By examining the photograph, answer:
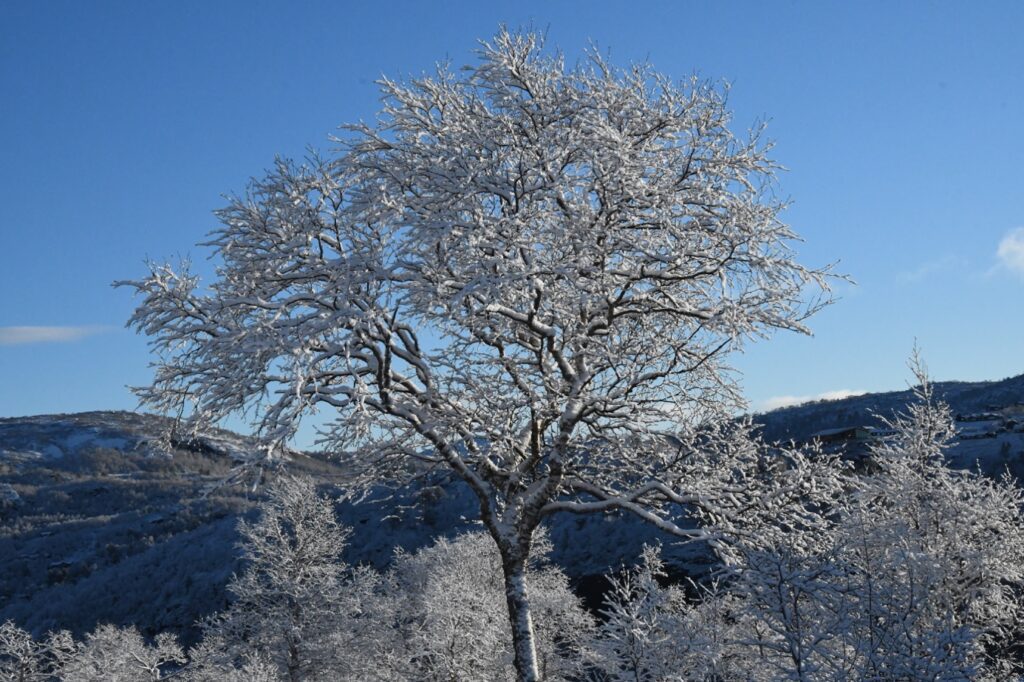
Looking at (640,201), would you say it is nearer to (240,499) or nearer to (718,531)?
(718,531)

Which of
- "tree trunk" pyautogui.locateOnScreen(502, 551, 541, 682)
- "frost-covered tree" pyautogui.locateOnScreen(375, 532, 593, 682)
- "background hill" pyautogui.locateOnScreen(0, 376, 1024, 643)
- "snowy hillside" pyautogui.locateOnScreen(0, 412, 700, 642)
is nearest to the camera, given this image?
"tree trunk" pyautogui.locateOnScreen(502, 551, 541, 682)

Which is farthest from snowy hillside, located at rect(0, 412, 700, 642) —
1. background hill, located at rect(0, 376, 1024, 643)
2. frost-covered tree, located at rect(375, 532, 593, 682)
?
frost-covered tree, located at rect(375, 532, 593, 682)

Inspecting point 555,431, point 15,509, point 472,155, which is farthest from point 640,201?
point 15,509

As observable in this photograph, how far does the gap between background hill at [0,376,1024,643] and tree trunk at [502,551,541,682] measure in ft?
53.9

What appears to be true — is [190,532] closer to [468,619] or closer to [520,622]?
[468,619]

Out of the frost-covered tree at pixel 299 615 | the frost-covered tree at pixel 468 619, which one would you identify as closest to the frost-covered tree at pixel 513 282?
the frost-covered tree at pixel 468 619

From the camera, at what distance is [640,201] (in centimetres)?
864

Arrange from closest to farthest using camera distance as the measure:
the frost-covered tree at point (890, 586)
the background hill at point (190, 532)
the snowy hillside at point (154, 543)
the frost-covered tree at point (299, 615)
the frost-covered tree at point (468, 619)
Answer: the frost-covered tree at point (890, 586) < the frost-covered tree at point (468, 619) < the frost-covered tree at point (299, 615) < the background hill at point (190, 532) < the snowy hillside at point (154, 543)

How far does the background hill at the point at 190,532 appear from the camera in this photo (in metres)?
40.2

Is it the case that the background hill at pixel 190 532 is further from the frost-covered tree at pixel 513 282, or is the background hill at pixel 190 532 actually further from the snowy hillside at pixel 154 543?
the frost-covered tree at pixel 513 282

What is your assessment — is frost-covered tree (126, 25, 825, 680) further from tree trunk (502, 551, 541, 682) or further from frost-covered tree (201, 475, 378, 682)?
frost-covered tree (201, 475, 378, 682)

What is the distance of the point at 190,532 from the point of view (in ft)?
205

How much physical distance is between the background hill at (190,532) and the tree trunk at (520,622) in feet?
53.9

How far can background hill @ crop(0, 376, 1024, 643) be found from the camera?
40.2m
